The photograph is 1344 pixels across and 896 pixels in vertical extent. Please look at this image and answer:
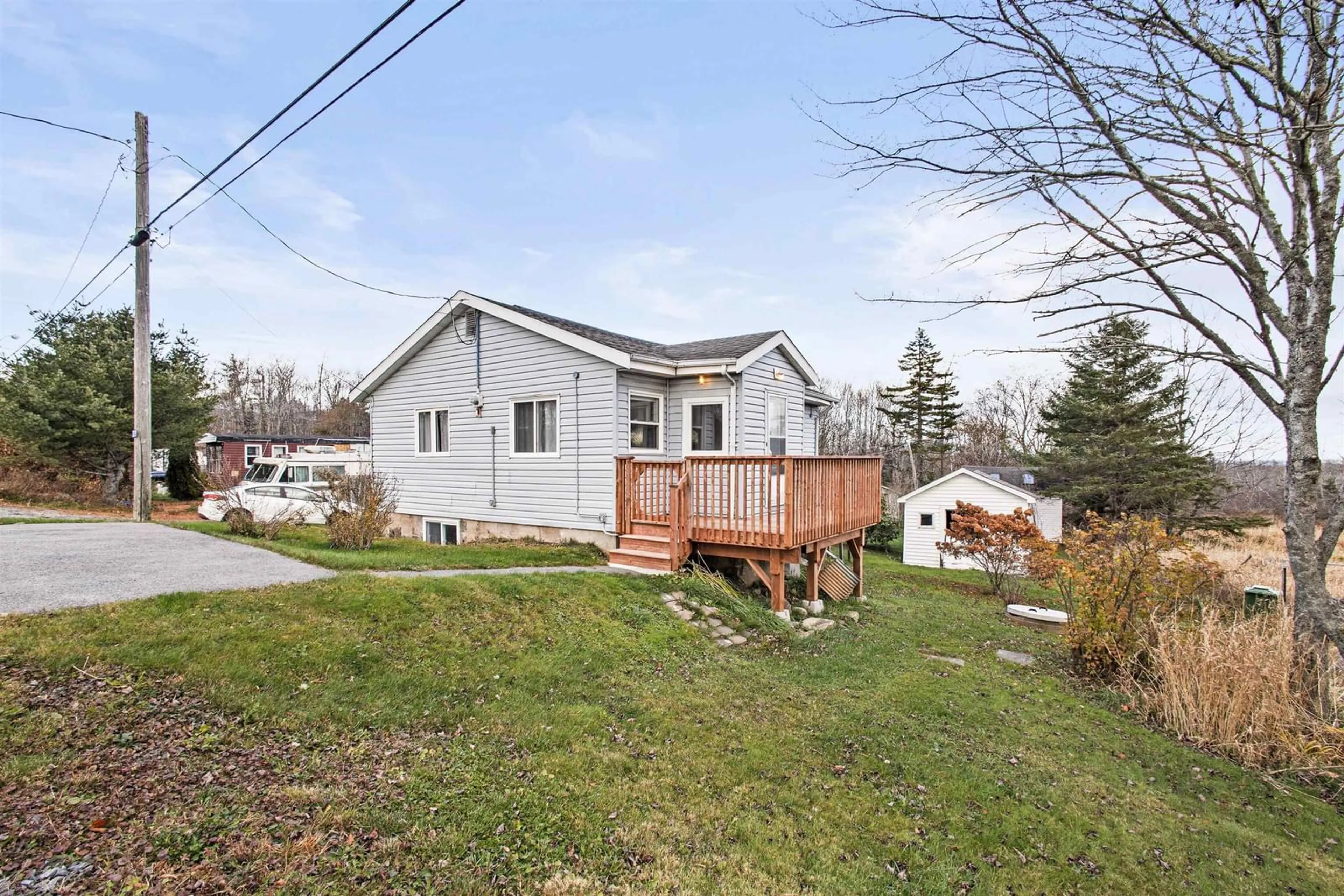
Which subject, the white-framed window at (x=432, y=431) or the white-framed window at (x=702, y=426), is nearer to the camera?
the white-framed window at (x=702, y=426)

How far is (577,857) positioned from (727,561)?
6.49 metres

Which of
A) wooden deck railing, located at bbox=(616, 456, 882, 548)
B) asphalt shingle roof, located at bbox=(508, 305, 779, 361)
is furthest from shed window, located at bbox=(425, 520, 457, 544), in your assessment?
wooden deck railing, located at bbox=(616, 456, 882, 548)

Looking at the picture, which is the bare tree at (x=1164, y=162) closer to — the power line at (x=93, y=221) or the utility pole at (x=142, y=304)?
the utility pole at (x=142, y=304)

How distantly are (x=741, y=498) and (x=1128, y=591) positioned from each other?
4.49 m

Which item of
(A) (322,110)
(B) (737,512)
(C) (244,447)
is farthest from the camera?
(C) (244,447)

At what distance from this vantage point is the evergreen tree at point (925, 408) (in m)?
36.2

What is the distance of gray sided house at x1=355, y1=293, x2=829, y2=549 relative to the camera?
9945 mm

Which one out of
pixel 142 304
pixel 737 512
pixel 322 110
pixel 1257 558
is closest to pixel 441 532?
pixel 142 304

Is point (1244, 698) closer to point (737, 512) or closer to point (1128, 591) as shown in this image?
point (1128, 591)

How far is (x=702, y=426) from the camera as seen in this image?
10750mm

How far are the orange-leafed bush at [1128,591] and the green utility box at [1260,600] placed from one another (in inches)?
16.4

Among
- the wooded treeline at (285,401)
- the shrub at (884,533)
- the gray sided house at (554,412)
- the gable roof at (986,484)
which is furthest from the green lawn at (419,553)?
the wooded treeline at (285,401)

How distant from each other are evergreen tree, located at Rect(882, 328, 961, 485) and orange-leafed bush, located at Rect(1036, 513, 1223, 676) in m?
29.9

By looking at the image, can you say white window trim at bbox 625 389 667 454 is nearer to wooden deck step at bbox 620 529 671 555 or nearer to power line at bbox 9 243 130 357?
wooden deck step at bbox 620 529 671 555
